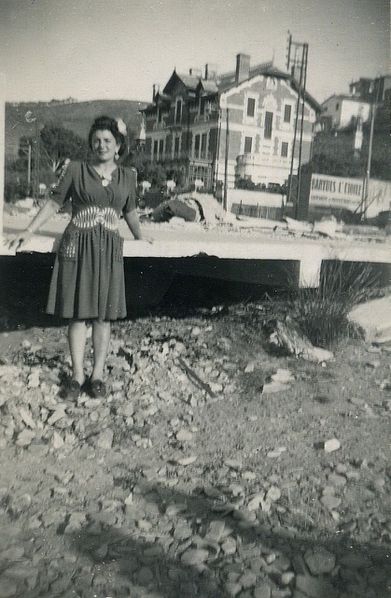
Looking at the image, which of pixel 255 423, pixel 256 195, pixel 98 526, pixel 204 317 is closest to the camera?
pixel 98 526

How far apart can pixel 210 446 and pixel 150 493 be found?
0.48 meters

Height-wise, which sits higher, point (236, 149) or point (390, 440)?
→ point (236, 149)

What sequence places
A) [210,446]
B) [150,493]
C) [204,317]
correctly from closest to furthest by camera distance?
[150,493], [210,446], [204,317]

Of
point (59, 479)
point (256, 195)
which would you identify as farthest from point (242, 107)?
point (59, 479)

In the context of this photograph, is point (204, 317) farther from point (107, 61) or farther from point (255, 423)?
point (107, 61)

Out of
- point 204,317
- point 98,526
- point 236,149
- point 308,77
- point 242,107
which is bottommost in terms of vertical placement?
point 98,526

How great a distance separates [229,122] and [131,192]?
73 centimetres

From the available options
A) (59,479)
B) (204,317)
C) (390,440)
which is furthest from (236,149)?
(59,479)

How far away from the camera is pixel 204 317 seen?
4324 millimetres

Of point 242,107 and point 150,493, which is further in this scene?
point 242,107

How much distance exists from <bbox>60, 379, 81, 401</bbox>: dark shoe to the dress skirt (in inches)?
16.3

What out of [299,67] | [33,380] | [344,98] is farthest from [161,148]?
[33,380]

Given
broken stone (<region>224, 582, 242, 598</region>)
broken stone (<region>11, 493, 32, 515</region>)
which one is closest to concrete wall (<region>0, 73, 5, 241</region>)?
broken stone (<region>11, 493, 32, 515</region>)

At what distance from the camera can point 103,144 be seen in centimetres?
288
